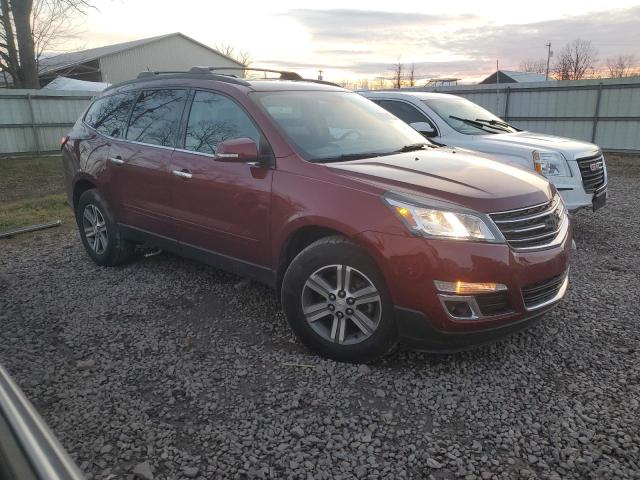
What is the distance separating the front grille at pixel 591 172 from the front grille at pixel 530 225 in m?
3.35

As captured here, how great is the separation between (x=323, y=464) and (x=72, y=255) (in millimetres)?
4635

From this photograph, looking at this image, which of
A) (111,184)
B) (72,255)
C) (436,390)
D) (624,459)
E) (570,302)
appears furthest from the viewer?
(72,255)

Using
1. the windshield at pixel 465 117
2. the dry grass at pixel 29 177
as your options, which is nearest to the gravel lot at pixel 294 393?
the windshield at pixel 465 117

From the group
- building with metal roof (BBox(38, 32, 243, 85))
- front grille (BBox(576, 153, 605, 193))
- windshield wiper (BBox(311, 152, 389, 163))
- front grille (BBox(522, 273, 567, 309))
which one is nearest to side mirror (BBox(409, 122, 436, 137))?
front grille (BBox(576, 153, 605, 193))

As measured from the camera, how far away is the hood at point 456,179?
10.0 ft

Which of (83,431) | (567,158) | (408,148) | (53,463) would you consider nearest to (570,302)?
(408,148)

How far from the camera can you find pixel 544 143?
6.65 metres

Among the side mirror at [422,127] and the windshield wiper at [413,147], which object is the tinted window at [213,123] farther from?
the side mirror at [422,127]

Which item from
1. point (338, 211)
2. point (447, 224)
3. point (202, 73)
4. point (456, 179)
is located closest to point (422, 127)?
point (202, 73)

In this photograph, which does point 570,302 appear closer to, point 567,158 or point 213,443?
point 567,158

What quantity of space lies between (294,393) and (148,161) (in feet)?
8.40

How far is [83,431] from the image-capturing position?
2.69 m

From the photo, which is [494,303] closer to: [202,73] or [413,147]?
[413,147]

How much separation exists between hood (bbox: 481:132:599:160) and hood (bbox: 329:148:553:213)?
2.90 m
